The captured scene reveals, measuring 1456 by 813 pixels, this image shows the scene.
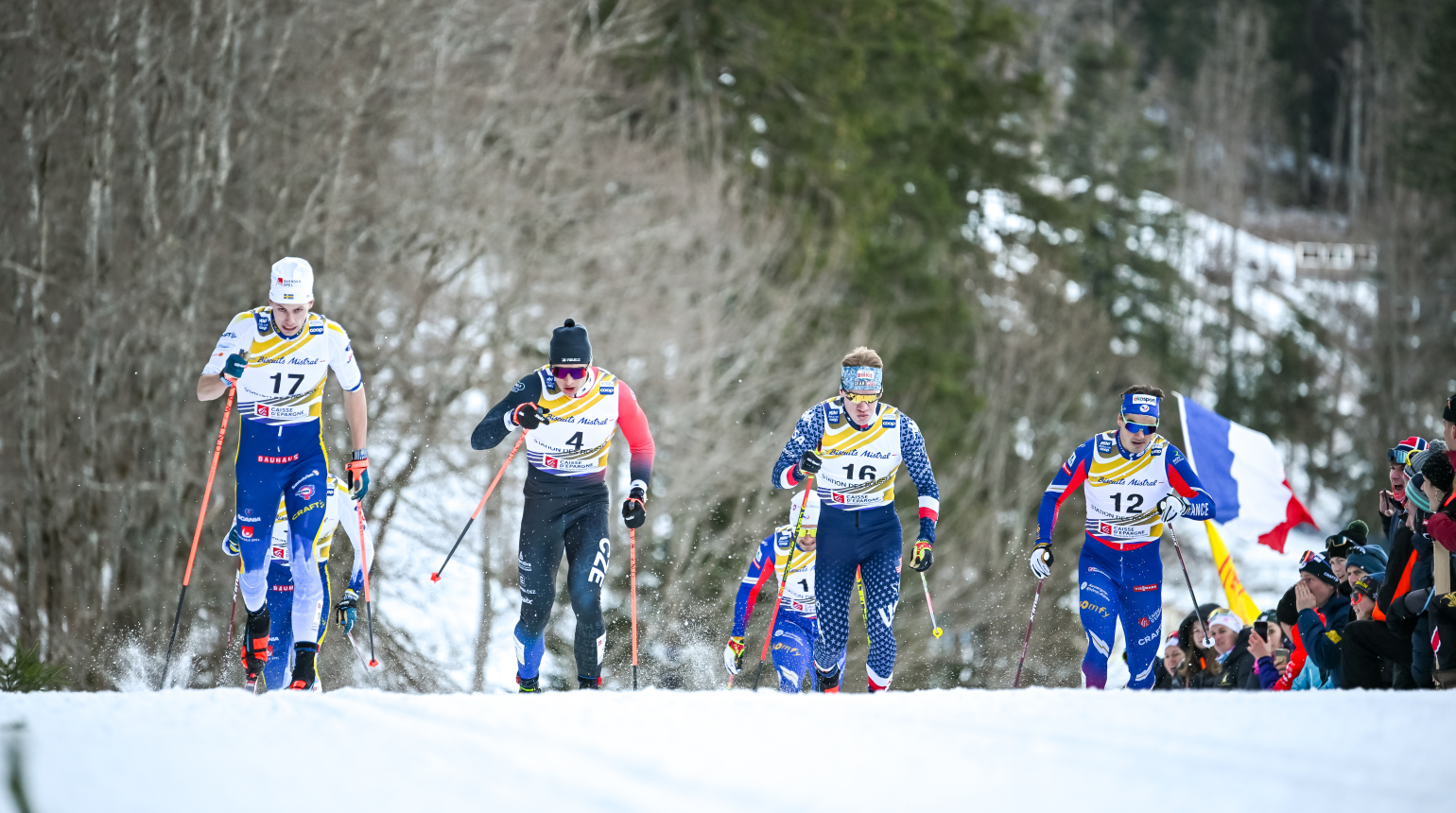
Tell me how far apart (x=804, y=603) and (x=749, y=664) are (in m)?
9.49

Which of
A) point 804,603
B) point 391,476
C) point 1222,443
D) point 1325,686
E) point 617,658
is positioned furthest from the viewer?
point 391,476

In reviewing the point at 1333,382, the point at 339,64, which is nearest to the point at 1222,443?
the point at 339,64

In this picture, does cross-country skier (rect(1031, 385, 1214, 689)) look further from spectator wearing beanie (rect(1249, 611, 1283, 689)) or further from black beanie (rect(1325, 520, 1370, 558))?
spectator wearing beanie (rect(1249, 611, 1283, 689))

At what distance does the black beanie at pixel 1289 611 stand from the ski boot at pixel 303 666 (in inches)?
214

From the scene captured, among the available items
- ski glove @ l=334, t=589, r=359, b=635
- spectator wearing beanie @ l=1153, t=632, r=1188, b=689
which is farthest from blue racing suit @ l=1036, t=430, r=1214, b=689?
ski glove @ l=334, t=589, r=359, b=635

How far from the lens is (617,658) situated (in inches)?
657

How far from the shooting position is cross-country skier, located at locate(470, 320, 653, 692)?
7535 millimetres

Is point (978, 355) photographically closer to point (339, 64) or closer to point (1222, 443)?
point (339, 64)

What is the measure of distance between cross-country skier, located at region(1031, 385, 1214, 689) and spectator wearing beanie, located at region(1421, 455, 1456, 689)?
1611 mm

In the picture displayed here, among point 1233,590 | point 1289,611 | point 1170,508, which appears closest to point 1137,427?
point 1170,508

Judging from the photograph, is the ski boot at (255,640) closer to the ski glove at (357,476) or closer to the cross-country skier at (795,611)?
the ski glove at (357,476)

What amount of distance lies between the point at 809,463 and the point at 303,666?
2.80 meters

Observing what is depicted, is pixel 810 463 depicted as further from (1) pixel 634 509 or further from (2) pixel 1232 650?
(2) pixel 1232 650

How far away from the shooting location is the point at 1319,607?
832cm
